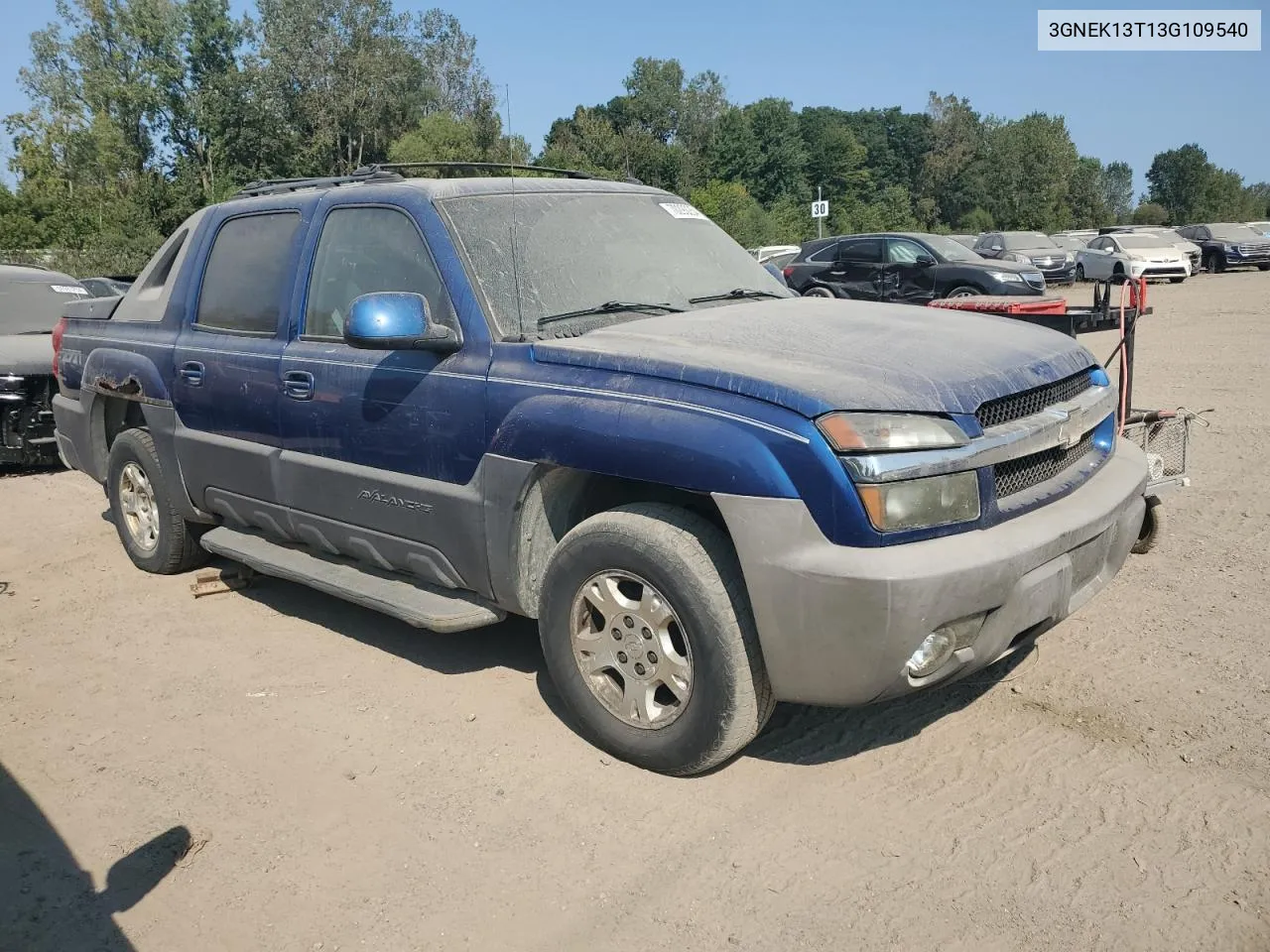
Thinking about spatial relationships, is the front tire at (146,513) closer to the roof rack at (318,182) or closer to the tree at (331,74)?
the roof rack at (318,182)

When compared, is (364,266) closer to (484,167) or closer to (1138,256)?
(484,167)

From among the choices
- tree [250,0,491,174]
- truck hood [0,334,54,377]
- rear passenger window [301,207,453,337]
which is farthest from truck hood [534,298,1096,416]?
tree [250,0,491,174]

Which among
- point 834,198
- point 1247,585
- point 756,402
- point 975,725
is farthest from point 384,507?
point 834,198

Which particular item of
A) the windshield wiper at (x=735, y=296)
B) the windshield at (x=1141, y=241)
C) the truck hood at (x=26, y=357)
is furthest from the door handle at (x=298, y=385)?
the windshield at (x=1141, y=241)

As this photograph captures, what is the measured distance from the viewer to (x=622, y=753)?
3.64 meters

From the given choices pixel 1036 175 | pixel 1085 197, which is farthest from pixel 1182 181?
pixel 1036 175

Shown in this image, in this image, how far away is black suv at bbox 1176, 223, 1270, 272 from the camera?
107ft

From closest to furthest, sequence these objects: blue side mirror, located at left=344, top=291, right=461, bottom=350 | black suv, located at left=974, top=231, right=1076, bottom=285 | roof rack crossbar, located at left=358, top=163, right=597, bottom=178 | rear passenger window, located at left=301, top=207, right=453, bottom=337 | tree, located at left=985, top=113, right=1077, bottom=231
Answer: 1. blue side mirror, located at left=344, top=291, right=461, bottom=350
2. rear passenger window, located at left=301, top=207, right=453, bottom=337
3. roof rack crossbar, located at left=358, top=163, right=597, bottom=178
4. black suv, located at left=974, top=231, right=1076, bottom=285
5. tree, located at left=985, top=113, right=1077, bottom=231

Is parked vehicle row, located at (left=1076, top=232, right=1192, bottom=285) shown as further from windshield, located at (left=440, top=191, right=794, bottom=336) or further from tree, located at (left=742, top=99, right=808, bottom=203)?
tree, located at (left=742, top=99, right=808, bottom=203)

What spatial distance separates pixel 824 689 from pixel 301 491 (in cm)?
248

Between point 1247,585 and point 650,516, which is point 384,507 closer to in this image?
point 650,516

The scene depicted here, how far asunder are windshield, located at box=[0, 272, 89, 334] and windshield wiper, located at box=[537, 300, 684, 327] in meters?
7.20

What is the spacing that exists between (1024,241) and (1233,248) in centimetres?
921

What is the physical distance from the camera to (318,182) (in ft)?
16.9
